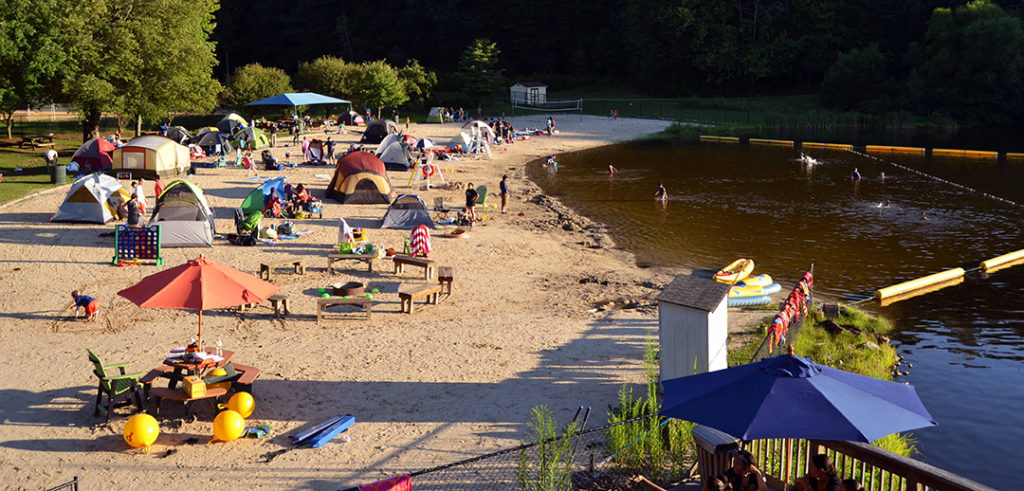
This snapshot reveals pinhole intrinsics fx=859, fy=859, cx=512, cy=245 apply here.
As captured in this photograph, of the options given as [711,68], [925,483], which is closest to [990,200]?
[925,483]

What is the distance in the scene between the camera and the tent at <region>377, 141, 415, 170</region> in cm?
3894

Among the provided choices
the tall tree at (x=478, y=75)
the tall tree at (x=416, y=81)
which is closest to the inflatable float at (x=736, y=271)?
the tall tree at (x=416, y=81)

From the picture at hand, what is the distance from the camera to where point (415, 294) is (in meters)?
17.5

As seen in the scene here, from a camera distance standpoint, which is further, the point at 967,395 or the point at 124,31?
the point at 124,31

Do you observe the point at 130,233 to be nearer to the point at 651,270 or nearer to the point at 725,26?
the point at 651,270

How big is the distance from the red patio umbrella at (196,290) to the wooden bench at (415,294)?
472 centimetres

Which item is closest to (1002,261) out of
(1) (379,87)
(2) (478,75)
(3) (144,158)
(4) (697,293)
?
(4) (697,293)

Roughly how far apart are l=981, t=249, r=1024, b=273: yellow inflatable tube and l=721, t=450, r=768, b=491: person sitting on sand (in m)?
18.6

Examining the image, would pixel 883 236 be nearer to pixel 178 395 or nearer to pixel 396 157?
pixel 396 157

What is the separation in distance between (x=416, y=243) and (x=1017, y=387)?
13.4 meters

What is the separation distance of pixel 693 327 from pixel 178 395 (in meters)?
7.24

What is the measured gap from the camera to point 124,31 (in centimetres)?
3828

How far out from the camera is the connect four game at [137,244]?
21.0 m

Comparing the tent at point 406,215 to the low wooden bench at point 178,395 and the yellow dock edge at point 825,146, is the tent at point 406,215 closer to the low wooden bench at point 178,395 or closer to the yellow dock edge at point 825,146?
the low wooden bench at point 178,395
